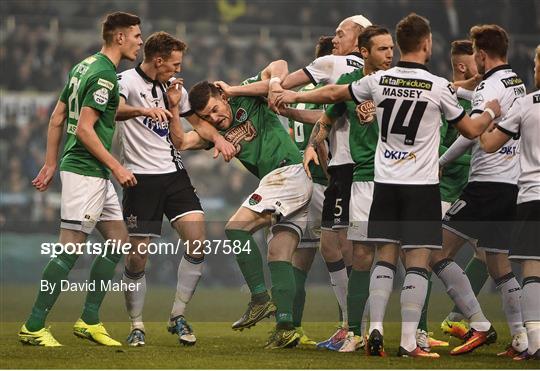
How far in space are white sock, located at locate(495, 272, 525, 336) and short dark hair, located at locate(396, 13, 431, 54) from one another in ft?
6.11

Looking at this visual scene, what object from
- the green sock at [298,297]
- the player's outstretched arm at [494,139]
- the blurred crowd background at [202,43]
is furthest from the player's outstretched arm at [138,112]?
the blurred crowd background at [202,43]

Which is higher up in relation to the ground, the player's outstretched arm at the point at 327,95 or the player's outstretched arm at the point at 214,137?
the player's outstretched arm at the point at 327,95

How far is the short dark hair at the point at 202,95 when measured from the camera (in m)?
8.47

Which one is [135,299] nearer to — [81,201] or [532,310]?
[81,201]

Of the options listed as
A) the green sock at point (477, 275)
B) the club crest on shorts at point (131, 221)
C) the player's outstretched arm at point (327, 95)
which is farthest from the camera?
the green sock at point (477, 275)

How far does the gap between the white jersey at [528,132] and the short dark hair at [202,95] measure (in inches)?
→ 85.6

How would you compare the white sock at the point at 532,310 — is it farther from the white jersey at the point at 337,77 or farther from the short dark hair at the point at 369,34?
the short dark hair at the point at 369,34

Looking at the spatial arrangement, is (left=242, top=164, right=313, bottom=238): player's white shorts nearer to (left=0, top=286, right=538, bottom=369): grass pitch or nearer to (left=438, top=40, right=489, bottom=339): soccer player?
(left=0, top=286, right=538, bottom=369): grass pitch

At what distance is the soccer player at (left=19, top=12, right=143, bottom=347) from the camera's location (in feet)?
25.8

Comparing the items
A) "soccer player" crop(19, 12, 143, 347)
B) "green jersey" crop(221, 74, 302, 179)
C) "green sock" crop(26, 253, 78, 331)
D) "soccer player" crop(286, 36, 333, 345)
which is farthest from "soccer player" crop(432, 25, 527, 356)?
"green sock" crop(26, 253, 78, 331)

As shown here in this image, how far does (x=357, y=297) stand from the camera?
7.74m

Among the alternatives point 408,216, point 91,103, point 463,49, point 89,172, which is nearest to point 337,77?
point 463,49

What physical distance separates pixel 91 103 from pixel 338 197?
1.81 meters

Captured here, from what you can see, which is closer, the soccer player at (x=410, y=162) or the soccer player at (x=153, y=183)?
the soccer player at (x=410, y=162)
